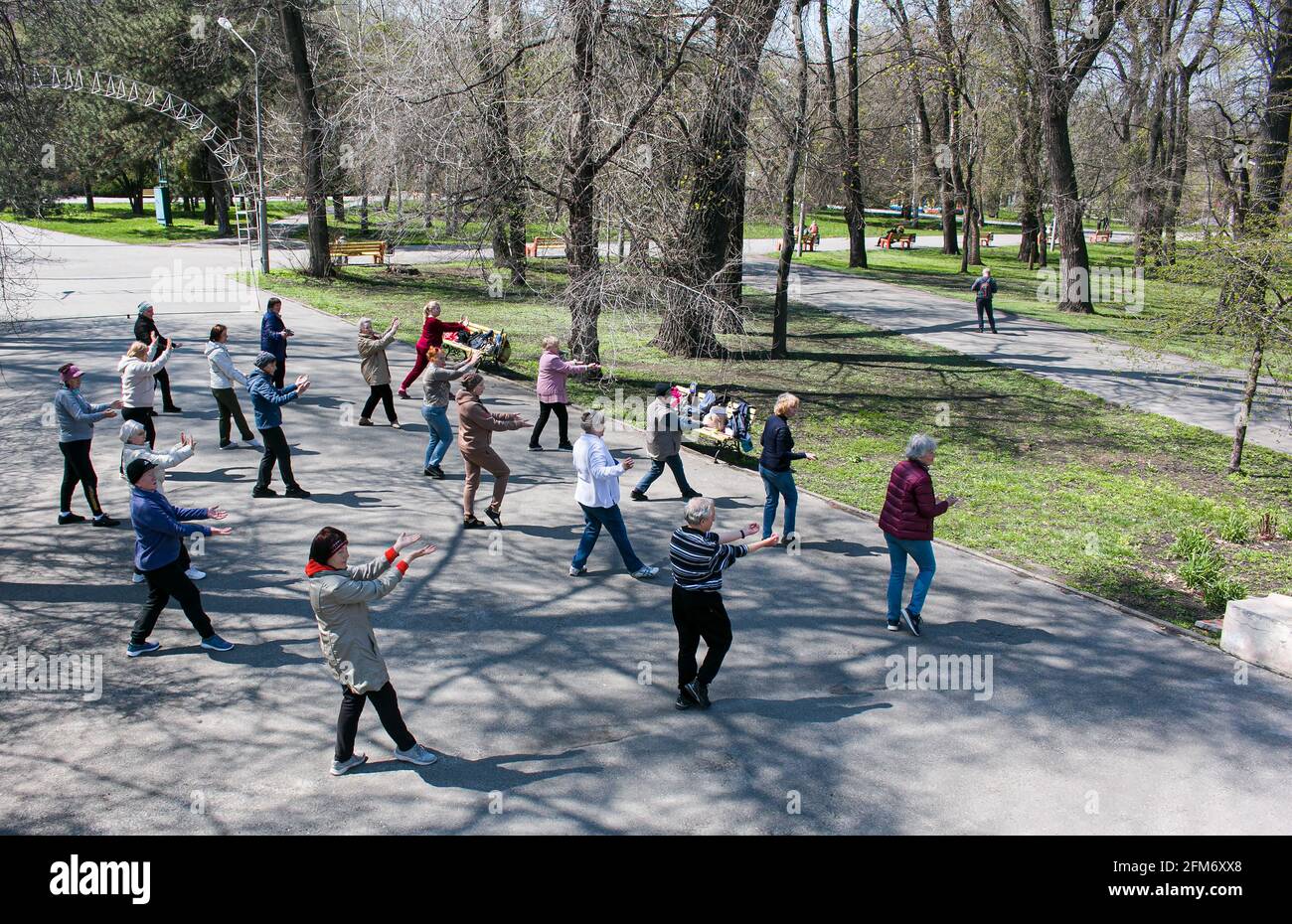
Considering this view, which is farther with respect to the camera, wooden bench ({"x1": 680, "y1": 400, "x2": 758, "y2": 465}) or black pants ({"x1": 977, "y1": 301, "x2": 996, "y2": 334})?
black pants ({"x1": 977, "y1": 301, "x2": 996, "y2": 334})

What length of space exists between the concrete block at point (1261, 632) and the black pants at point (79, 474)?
1083 centimetres

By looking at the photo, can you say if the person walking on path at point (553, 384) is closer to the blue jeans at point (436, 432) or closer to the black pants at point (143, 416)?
the blue jeans at point (436, 432)

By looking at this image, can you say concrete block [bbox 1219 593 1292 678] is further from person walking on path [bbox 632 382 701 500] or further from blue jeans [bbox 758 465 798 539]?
person walking on path [bbox 632 382 701 500]

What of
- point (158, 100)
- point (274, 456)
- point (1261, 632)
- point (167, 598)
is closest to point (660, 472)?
point (274, 456)

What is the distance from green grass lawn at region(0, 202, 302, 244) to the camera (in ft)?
136

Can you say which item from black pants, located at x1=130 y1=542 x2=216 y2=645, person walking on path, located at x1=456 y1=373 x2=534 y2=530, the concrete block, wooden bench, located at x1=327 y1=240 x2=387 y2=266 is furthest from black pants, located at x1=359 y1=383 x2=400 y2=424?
wooden bench, located at x1=327 y1=240 x2=387 y2=266

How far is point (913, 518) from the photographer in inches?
315

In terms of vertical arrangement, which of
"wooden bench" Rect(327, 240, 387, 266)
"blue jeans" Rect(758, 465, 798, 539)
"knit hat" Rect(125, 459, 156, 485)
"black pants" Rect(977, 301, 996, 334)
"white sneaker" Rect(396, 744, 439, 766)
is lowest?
"white sneaker" Rect(396, 744, 439, 766)

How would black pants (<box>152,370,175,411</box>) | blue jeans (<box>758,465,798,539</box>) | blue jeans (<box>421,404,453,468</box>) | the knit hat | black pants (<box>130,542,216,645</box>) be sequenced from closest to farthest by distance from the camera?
1. the knit hat
2. black pants (<box>130,542,216,645</box>)
3. blue jeans (<box>758,465,798,539</box>)
4. blue jeans (<box>421,404,453,468</box>)
5. black pants (<box>152,370,175,411</box>)

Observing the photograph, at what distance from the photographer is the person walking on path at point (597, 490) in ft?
28.3

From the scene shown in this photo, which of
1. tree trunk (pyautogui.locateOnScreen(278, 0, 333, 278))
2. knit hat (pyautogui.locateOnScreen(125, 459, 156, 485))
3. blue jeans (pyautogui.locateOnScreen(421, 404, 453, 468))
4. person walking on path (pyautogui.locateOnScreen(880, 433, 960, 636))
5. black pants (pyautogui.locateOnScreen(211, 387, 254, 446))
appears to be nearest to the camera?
knit hat (pyautogui.locateOnScreen(125, 459, 156, 485))

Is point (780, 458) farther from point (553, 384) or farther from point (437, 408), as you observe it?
point (437, 408)

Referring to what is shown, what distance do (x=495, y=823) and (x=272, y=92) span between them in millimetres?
40192

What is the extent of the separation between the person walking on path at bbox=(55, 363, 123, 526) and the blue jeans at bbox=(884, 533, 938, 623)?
7.62 metres
